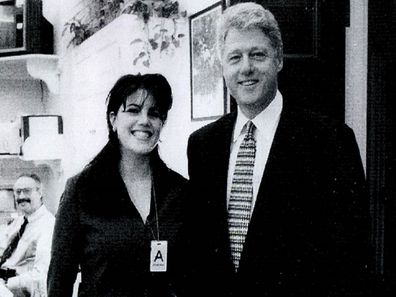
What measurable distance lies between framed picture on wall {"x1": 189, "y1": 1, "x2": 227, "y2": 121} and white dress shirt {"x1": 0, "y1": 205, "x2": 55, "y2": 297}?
1.06 meters

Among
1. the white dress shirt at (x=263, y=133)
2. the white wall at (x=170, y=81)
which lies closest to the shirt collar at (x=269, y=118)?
the white dress shirt at (x=263, y=133)

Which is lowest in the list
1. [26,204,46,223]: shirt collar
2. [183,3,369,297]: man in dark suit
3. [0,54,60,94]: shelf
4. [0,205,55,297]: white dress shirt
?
[0,205,55,297]: white dress shirt

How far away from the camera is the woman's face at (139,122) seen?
58.7 inches

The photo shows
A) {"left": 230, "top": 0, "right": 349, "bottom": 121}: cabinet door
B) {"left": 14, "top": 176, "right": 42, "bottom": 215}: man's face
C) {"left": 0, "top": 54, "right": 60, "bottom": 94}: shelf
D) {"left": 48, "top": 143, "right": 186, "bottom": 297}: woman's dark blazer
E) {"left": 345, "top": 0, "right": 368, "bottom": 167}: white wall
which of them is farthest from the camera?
{"left": 0, "top": 54, "right": 60, "bottom": 94}: shelf

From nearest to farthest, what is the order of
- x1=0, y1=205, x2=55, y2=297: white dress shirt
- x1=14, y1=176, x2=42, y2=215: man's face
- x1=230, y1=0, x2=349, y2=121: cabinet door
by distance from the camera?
x1=230, y1=0, x2=349, y2=121: cabinet door, x1=0, y1=205, x2=55, y2=297: white dress shirt, x1=14, y1=176, x2=42, y2=215: man's face

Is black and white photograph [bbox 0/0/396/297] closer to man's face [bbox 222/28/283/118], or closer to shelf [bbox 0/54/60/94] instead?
man's face [bbox 222/28/283/118]

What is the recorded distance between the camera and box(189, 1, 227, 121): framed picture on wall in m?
1.77

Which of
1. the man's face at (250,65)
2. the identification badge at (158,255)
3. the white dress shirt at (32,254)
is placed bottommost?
the white dress shirt at (32,254)

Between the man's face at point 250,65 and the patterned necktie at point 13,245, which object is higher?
the man's face at point 250,65

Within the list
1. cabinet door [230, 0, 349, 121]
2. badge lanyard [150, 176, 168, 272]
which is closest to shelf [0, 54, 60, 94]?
cabinet door [230, 0, 349, 121]

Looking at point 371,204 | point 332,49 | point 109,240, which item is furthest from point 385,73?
point 109,240

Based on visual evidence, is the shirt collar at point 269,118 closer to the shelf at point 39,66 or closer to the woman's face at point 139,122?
the woman's face at point 139,122

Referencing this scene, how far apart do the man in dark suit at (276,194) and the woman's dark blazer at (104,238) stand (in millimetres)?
148

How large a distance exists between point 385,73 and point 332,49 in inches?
8.9
